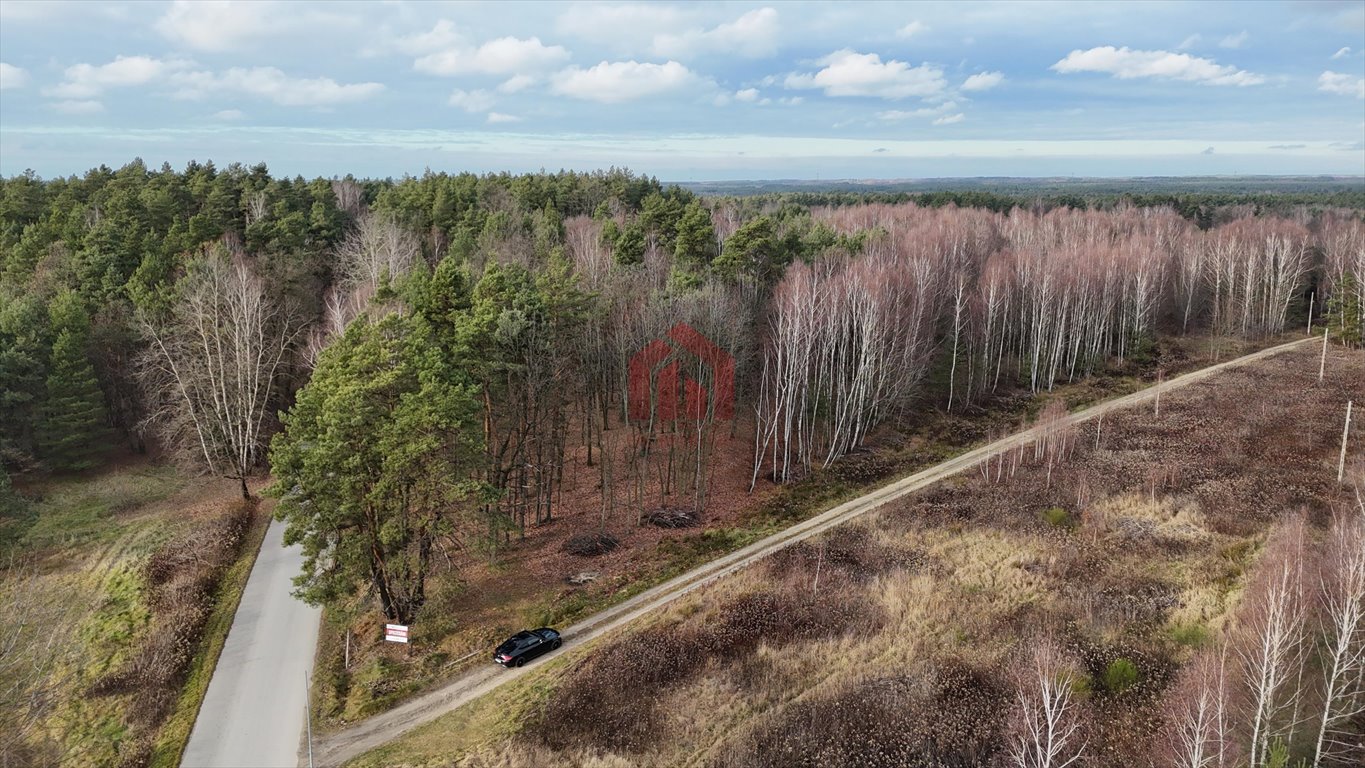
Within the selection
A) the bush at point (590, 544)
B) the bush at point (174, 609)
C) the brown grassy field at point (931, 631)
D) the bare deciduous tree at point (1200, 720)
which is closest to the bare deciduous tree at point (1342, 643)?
the bare deciduous tree at point (1200, 720)

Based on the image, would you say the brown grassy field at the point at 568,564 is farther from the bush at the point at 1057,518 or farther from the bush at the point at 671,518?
the bush at the point at 1057,518

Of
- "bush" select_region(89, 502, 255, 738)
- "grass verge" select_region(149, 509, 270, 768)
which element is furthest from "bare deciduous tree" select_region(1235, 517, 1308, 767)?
"bush" select_region(89, 502, 255, 738)

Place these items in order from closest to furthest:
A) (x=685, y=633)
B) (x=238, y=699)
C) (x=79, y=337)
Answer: (x=238, y=699) → (x=685, y=633) → (x=79, y=337)

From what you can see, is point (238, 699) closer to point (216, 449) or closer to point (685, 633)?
point (685, 633)

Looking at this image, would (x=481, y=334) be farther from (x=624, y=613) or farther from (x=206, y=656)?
(x=206, y=656)

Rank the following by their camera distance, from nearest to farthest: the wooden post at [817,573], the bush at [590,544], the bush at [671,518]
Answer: the wooden post at [817,573], the bush at [590,544], the bush at [671,518]

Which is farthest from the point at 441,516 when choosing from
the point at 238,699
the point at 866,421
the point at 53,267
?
the point at 53,267

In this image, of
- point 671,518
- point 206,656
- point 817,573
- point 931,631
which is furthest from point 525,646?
point 931,631
